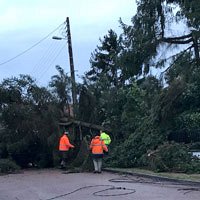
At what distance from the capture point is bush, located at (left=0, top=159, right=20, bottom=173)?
931 inches

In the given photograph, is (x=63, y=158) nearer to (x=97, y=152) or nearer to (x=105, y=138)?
(x=105, y=138)

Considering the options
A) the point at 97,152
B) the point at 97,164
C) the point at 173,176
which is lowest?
Answer: the point at 173,176

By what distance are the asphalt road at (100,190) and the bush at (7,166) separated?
5672mm

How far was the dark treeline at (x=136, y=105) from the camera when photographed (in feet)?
71.9

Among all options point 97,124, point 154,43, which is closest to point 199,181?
point 97,124

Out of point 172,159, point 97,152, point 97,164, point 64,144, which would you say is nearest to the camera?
point 172,159

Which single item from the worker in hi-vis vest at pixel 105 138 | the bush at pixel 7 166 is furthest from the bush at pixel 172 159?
the bush at pixel 7 166

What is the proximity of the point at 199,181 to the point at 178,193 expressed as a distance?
2203 mm

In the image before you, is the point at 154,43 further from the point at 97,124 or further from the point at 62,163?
the point at 62,163

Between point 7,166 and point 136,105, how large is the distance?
→ 739 cm

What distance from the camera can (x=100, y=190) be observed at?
14.2 m

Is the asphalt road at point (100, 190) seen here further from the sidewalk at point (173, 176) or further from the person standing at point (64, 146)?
the person standing at point (64, 146)

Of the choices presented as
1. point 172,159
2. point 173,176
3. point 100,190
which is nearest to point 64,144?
point 172,159

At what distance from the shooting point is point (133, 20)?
32875 mm
